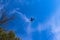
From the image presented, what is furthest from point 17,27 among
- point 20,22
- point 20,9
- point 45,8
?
point 45,8

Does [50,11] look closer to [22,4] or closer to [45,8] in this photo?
[45,8]

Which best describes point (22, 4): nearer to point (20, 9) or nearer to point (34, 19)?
point (20, 9)

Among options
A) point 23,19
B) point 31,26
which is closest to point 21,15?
point 23,19

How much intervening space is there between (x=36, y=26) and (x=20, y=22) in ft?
0.55

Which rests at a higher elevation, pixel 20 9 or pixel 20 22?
pixel 20 9

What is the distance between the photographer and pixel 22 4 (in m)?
1.64

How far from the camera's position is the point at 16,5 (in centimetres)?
164

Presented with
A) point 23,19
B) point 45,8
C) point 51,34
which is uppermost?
point 45,8

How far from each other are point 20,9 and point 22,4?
0.18ft

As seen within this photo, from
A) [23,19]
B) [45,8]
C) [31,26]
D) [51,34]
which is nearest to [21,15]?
[23,19]

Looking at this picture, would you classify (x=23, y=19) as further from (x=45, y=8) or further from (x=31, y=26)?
(x=45, y=8)

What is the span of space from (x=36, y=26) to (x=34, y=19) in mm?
75

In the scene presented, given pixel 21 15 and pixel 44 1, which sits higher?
pixel 44 1

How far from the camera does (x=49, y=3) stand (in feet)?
5.39
